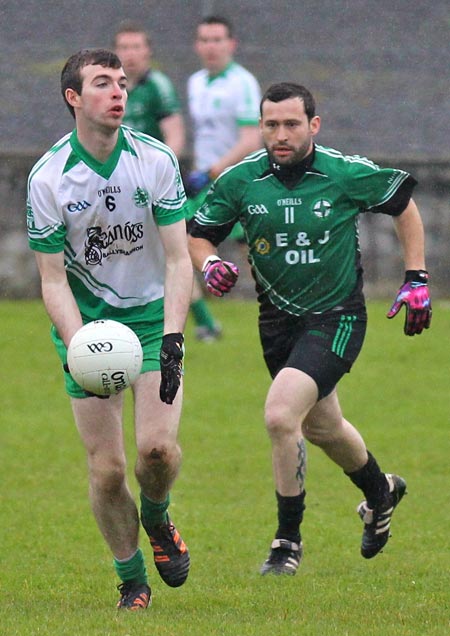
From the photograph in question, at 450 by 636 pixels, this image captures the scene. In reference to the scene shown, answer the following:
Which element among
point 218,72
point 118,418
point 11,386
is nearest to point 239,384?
point 11,386

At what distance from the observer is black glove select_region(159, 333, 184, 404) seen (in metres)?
5.59

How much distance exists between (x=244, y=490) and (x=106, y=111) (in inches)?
139

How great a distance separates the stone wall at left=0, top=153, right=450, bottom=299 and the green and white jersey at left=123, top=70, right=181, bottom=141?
3.26 meters

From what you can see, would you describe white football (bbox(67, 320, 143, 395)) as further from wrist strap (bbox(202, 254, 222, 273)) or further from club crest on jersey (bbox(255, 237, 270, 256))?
club crest on jersey (bbox(255, 237, 270, 256))

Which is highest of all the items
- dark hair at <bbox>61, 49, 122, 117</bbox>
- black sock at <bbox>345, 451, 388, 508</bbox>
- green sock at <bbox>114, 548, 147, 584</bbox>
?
dark hair at <bbox>61, 49, 122, 117</bbox>

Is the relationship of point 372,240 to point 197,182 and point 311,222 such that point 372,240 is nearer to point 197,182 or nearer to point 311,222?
point 197,182

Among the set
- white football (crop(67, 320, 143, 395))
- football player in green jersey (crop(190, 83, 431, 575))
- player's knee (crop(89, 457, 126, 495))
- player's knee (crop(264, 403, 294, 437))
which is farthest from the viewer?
football player in green jersey (crop(190, 83, 431, 575))

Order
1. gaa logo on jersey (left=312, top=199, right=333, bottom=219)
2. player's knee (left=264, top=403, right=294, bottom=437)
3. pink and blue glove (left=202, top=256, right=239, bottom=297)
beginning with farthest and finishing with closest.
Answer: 1. gaa logo on jersey (left=312, top=199, right=333, bottom=219)
2. pink and blue glove (left=202, top=256, right=239, bottom=297)
3. player's knee (left=264, top=403, right=294, bottom=437)

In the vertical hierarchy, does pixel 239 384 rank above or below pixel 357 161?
below

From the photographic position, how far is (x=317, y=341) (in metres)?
6.68

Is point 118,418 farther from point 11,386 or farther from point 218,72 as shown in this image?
point 218,72

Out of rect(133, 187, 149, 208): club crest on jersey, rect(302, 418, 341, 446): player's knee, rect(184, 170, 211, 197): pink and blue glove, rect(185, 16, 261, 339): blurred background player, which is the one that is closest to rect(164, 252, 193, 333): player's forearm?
rect(133, 187, 149, 208): club crest on jersey

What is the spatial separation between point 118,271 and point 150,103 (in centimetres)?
639

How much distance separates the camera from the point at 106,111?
18.7ft
